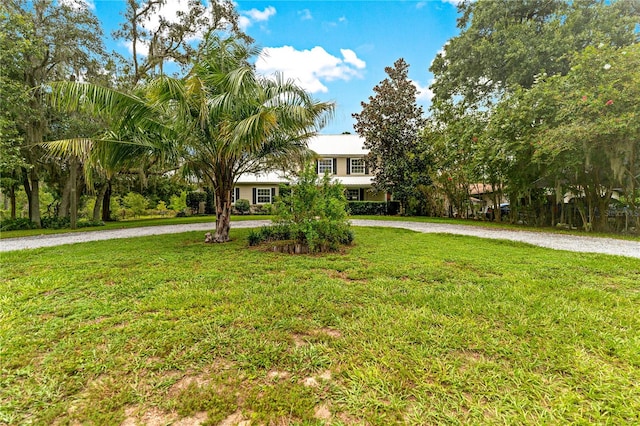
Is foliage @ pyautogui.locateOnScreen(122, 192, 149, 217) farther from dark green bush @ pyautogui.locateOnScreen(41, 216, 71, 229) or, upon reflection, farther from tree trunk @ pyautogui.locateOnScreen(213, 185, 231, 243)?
tree trunk @ pyautogui.locateOnScreen(213, 185, 231, 243)

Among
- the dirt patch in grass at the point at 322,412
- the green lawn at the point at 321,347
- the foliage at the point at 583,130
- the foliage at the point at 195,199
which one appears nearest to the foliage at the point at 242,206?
the foliage at the point at 195,199

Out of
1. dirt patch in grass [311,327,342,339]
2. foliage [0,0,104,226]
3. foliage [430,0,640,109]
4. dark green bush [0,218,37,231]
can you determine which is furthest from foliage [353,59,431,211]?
dark green bush [0,218,37,231]

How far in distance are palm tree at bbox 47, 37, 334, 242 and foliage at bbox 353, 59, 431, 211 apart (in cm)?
1181

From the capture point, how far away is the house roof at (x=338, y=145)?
76.6ft

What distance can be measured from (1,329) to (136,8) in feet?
51.6

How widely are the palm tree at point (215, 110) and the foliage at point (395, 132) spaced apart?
11.8 m

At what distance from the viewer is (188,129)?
21.1 feet

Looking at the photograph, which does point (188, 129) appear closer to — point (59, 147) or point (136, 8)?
point (59, 147)

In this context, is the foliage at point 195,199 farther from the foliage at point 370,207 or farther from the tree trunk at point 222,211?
the tree trunk at point 222,211

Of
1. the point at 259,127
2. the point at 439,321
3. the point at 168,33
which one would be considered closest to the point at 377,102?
the point at 168,33

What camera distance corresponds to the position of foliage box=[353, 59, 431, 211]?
17.8 meters

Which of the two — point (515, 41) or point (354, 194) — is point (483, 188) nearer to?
point (515, 41)

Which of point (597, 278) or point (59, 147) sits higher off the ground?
point (59, 147)

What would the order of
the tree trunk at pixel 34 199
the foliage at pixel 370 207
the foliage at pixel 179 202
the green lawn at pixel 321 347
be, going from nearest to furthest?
the green lawn at pixel 321 347 < the tree trunk at pixel 34 199 < the foliage at pixel 370 207 < the foliage at pixel 179 202
